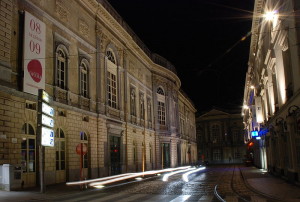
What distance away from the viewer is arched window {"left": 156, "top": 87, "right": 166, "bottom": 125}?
48.6 m

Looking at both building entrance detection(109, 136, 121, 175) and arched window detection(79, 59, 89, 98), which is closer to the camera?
arched window detection(79, 59, 89, 98)

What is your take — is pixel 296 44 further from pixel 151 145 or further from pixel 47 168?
pixel 151 145

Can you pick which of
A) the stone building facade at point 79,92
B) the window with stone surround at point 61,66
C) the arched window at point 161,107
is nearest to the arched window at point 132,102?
the stone building facade at point 79,92

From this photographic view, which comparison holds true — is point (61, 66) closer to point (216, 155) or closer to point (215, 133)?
point (215, 133)

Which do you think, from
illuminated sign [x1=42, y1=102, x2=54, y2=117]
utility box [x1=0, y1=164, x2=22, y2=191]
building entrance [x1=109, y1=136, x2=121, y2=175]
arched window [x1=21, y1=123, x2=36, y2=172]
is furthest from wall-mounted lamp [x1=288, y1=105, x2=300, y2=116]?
building entrance [x1=109, y1=136, x2=121, y2=175]

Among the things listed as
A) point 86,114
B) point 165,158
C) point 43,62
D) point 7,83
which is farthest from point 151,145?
point 7,83

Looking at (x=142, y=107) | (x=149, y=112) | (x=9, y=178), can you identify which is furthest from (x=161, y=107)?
(x=9, y=178)

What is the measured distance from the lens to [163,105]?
50.0 meters

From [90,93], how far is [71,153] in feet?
18.5

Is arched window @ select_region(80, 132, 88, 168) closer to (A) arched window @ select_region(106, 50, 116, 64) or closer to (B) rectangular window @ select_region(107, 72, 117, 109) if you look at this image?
(B) rectangular window @ select_region(107, 72, 117, 109)

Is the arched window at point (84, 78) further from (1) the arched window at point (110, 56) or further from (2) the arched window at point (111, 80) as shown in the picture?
(1) the arched window at point (110, 56)

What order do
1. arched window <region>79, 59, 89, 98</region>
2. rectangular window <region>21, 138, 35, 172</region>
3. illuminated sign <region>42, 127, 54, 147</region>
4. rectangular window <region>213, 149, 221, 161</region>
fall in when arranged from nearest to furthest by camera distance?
illuminated sign <region>42, 127, 54, 147</region> < rectangular window <region>21, 138, 35, 172</region> < arched window <region>79, 59, 89, 98</region> < rectangular window <region>213, 149, 221, 161</region>

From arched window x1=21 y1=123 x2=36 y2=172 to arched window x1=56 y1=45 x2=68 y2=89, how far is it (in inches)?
175

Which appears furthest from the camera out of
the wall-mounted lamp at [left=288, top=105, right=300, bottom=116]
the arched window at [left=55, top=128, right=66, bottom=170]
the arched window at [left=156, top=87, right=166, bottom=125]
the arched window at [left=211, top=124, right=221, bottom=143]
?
the arched window at [left=211, top=124, right=221, bottom=143]
